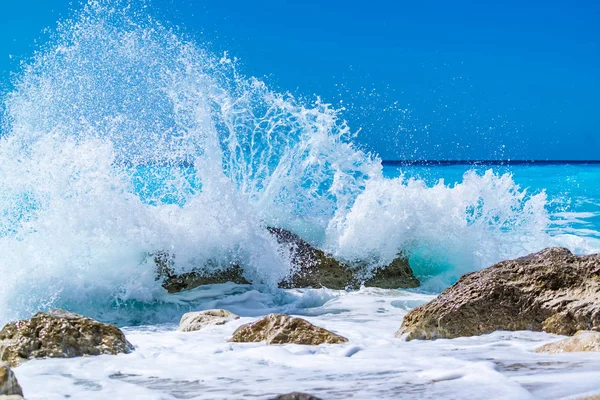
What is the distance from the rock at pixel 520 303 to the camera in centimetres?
383

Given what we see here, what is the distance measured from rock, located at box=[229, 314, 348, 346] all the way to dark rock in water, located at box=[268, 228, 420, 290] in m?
2.81

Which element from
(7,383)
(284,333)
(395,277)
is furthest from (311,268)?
(7,383)

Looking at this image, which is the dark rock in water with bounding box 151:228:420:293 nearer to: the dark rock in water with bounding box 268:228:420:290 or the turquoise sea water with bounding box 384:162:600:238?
the dark rock in water with bounding box 268:228:420:290

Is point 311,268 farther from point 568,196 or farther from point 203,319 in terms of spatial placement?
point 568,196

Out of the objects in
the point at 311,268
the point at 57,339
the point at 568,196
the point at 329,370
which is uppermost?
the point at 568,196

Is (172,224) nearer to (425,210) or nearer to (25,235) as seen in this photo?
(25,235)

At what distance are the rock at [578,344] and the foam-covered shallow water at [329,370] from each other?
0.09m

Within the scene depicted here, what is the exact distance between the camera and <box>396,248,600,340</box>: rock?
12.6ft

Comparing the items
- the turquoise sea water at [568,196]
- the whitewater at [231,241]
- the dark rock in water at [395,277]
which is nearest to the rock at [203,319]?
the whitewater at [231,241]

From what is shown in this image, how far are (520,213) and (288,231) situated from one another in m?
3.65

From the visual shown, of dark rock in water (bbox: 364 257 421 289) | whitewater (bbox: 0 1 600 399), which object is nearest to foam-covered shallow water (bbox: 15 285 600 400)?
whitewater (bbox: 0 1 600 399)

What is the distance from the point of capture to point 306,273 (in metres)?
7.11

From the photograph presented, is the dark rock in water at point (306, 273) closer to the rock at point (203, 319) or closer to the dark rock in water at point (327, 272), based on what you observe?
the dark rock in water at point (327, 272)

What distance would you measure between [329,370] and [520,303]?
4.92 feet
